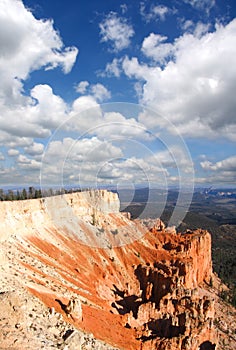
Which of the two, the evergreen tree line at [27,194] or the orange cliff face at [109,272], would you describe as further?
the evergreen tree line at [27,194]

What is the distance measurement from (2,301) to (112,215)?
235 ft

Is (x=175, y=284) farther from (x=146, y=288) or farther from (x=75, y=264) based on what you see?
(x=75, y=264)

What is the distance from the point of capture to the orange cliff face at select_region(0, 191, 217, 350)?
3594 centimetres

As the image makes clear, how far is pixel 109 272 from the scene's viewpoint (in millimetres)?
60094

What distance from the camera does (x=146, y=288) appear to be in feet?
186

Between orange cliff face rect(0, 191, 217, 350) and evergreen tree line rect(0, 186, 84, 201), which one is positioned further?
evergreen tree line rect(0, 186, 84, 201)

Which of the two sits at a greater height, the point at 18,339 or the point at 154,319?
the point at 18,339

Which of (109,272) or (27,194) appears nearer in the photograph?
(109,272)

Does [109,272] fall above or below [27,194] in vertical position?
below

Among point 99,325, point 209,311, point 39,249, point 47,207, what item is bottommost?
point 209,311

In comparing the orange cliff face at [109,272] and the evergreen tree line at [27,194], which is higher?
the evergreen tree line at [27,194]

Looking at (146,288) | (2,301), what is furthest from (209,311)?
(2,301)

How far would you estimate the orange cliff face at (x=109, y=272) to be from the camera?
35.9 metres

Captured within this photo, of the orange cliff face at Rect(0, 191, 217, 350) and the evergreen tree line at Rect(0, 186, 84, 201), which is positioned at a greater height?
the evergreen tree line at Rect(0, 186, 84, 201)
